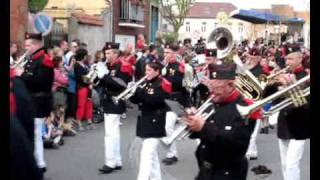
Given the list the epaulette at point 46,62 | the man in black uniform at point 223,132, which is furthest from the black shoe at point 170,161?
the man in black uniform at point 223,132

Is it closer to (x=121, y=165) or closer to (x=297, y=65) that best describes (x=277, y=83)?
(x=297, y=65)

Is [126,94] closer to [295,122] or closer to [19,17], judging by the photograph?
[295,122]

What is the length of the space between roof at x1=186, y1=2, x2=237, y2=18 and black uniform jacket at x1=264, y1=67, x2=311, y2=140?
342ft

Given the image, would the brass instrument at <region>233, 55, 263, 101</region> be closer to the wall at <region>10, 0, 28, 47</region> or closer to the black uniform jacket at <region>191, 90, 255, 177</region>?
the black uniform jacket at <region>191, 90, 255, 177</region>

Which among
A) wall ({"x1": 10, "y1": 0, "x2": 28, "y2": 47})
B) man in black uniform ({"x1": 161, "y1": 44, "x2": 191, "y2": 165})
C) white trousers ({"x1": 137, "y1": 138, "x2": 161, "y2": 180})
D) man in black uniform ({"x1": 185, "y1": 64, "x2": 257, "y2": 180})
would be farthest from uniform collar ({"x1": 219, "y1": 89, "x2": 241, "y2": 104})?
wall ({"x1": 10, "y1": 0, "x2": 28, "y2": 47})

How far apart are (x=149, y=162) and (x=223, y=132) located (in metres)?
3.27

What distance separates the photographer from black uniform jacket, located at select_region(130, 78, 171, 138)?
8383 millimetres

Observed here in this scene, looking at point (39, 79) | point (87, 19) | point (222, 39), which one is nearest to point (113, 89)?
point (39, 79)

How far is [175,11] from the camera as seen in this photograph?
182ft

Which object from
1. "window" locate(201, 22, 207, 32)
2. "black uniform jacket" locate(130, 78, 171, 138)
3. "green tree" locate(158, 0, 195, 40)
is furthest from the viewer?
"window" locate(201, 22, 207, 32)
